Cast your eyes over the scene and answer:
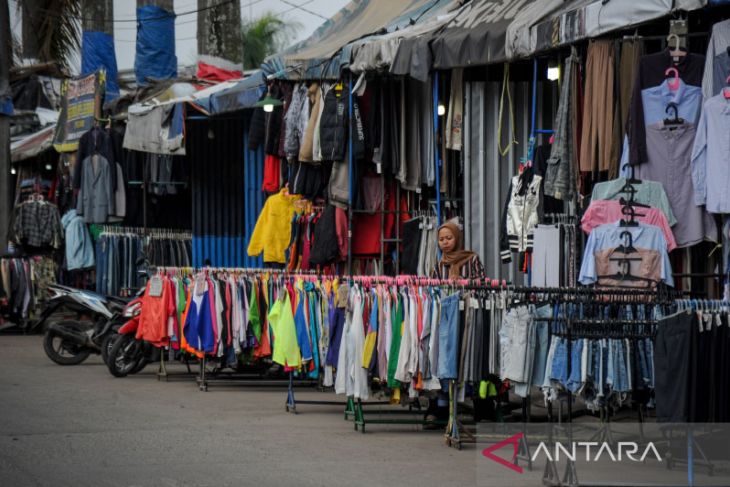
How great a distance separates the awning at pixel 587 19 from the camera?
9.33 metres

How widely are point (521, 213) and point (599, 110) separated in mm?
1595

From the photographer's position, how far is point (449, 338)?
9953mm

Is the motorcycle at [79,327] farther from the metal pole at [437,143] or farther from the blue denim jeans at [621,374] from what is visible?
the blue denim jeans at [621,374]

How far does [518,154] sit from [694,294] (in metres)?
3.40

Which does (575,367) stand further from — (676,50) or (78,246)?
(78,246)

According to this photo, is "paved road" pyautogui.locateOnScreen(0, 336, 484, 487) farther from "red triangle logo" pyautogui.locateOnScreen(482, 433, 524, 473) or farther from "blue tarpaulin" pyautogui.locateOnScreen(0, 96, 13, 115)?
"blue tarpaulin" pyautogui.locateOnScreen(0, 96, 13, 115)

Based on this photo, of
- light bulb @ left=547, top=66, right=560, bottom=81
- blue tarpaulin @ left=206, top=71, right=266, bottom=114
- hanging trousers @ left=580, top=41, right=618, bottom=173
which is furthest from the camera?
blue tarpaulin @ left=206, top=71, right=266, bottom=114

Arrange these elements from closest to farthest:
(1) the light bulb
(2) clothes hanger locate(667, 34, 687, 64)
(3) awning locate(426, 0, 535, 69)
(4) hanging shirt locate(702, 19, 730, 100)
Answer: (4) hanging shirt locate(702, 19, 730, 100)
(2) clothes hanger locate(667, 34, 687, 64)
(1) the light bulb
(3) awning locate(426, 0, 535, 69)

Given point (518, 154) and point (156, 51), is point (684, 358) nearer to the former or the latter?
point (518, 154)

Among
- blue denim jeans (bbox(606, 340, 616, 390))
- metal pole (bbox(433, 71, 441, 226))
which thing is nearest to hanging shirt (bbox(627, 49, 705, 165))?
blue denim jeans (bbox(606, 340, 616, 390))

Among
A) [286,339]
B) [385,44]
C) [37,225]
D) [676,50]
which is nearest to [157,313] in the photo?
[286,339]

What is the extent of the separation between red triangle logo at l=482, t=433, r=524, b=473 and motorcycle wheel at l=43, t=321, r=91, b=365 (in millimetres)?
8529

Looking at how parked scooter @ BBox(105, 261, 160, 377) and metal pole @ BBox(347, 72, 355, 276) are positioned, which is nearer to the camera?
metal pole @ BBox(347, 72, 355, 276)

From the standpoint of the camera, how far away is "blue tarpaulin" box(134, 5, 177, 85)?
24.1m
